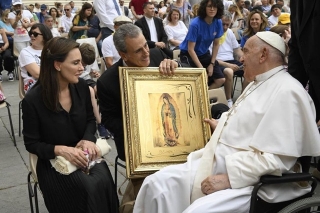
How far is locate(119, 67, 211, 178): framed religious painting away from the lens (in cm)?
282

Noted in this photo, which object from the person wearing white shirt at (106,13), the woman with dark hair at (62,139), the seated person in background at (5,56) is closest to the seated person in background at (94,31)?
the person wearing white shirt at (106,13)

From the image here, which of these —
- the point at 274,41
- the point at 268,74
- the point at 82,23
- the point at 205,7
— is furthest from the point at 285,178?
the point at 82,23

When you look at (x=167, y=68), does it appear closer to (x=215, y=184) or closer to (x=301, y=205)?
(x=215, y=184)

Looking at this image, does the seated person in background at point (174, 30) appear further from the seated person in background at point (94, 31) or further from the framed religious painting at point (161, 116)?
the framed religious painting at point (161, 116)

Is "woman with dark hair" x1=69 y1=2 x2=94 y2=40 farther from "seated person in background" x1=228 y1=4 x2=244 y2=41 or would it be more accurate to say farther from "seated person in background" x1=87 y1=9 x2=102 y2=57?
"seated person in background" x1=228 y1=4 x2=244 y2=41

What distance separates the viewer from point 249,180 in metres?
2.33

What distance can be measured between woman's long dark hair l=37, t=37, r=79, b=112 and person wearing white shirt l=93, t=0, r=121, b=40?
4.81 meters

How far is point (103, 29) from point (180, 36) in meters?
1.55

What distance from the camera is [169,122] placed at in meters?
2.94

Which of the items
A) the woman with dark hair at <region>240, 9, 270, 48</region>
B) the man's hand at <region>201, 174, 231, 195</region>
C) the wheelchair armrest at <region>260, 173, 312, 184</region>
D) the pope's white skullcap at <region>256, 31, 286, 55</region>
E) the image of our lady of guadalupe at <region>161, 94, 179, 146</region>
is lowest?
the man's hand at <region>201, 174, 231, 195</region>

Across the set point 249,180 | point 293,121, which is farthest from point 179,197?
point 293,121

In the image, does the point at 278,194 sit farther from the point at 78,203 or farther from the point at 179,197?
the point at 78,203

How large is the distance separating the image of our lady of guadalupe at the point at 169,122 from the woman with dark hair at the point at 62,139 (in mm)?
528

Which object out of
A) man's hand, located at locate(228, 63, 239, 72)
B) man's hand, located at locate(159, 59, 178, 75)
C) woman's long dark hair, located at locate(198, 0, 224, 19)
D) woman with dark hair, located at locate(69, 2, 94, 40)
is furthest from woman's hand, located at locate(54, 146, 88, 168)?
woman with dark hair, located at locate(69, 2, 94, 40)
